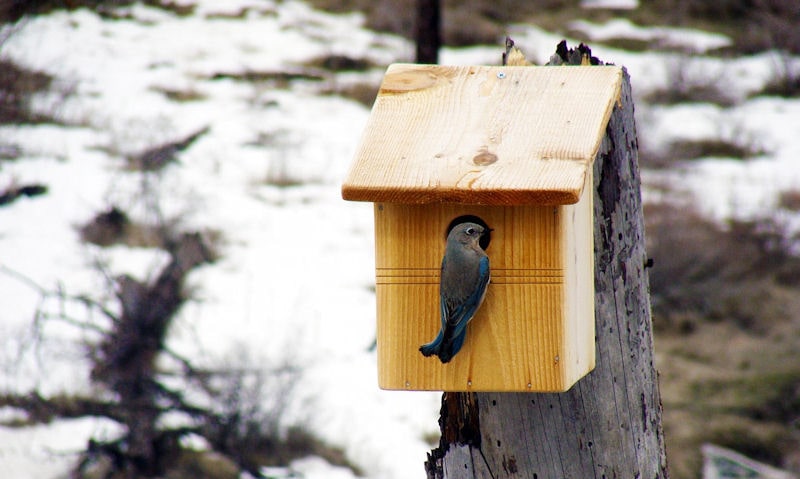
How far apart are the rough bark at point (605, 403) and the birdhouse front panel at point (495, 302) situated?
0.73ft

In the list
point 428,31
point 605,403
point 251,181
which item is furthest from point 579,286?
point 251,181

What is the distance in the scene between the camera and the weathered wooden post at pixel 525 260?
227cm

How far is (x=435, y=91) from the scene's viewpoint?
8.43 ft

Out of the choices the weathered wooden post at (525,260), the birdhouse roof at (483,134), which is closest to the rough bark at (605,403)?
the weathered wooden post at (525,260)

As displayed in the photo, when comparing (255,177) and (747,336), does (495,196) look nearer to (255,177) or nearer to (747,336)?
(747,336)

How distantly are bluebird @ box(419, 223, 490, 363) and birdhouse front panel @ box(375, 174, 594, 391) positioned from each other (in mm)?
90

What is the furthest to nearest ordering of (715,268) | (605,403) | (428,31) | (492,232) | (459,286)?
(428,31)
(715,268)
(605,403)
(492,232)
(459,286)

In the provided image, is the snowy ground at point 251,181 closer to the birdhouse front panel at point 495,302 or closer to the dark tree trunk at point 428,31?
the dark tree trunk at point 428,31

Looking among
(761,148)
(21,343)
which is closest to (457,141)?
(21,343)

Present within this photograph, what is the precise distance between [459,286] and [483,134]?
1.34 ft

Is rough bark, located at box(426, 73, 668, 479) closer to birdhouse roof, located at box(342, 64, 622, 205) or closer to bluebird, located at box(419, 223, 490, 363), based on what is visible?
birdhouse roof, located at box(342, 64, 622, 205)

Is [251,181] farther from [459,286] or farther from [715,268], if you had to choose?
[459,286]

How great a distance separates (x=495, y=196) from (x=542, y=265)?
250 millimetres

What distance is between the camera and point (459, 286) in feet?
7.27
